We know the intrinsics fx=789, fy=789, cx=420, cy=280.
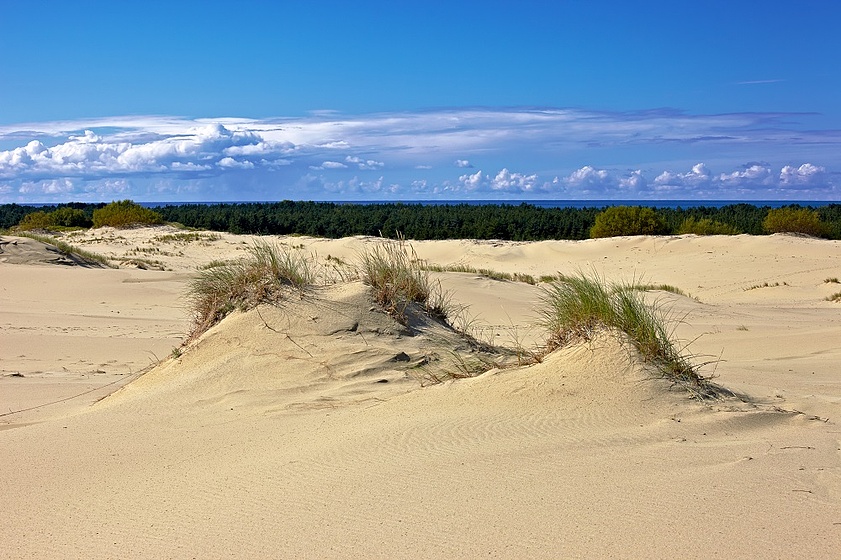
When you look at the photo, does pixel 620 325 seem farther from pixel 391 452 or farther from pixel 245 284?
pixel 245 284

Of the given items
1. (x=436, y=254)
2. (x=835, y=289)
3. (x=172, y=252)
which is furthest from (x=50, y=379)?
(x=436, y=254)

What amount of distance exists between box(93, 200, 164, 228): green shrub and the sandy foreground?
40.6 meters

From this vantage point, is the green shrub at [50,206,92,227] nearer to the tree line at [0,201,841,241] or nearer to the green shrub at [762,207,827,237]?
the tree line at [0,201,841,241]

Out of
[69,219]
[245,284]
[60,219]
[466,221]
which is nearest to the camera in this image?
[245,284]

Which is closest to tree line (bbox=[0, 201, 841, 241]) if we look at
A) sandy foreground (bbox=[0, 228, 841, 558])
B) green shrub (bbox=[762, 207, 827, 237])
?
green shrub (bbox=[762, 207, 827, 237])

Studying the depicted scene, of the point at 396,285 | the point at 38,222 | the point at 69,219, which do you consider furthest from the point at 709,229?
the point at 69,219

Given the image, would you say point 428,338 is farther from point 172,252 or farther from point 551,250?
point 551,250

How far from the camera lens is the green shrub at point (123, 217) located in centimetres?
4897

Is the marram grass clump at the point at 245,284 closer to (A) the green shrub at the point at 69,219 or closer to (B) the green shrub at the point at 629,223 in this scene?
(B) the green shrub at the point at 629,223

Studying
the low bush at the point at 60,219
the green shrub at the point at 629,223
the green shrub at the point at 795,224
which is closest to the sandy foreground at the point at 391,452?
the green shrub at the point at 795,224

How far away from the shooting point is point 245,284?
857 centimetres

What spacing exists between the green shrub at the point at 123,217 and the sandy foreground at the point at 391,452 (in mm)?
40612

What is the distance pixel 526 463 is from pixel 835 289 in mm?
22982

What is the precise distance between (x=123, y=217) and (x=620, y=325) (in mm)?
47465
